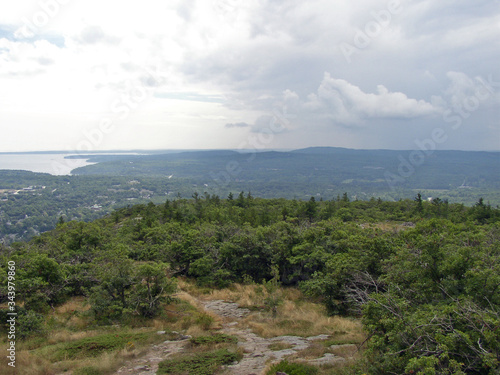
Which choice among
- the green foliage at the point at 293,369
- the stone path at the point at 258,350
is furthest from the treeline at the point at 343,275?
the stone path at the point at 258,350

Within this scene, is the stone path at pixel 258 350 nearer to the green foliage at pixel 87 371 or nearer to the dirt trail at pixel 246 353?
the dirt trail at pixel 246 353

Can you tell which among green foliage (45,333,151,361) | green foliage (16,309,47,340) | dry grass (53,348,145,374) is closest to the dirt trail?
dry grass (53,348,145,374)

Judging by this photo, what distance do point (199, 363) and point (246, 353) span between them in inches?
69.8

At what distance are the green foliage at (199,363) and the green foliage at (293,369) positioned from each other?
1.81 meters

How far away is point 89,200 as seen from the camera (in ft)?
462

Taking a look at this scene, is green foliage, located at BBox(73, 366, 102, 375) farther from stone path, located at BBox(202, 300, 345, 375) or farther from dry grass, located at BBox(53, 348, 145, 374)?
stone path, located at BBox(202, 300, 345, 375)

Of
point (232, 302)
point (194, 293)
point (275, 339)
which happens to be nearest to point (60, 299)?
point (194, 293)

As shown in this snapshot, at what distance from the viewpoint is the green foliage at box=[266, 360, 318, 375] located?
7499 mm

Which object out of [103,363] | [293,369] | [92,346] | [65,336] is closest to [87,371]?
[103,363]

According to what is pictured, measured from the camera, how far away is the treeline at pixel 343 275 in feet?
20.6

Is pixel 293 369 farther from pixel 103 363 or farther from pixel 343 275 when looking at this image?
pixel 343 275

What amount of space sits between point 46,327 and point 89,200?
146224 millimetres

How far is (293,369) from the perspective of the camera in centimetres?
761

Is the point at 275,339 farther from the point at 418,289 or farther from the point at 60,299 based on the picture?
the point at 60,299
